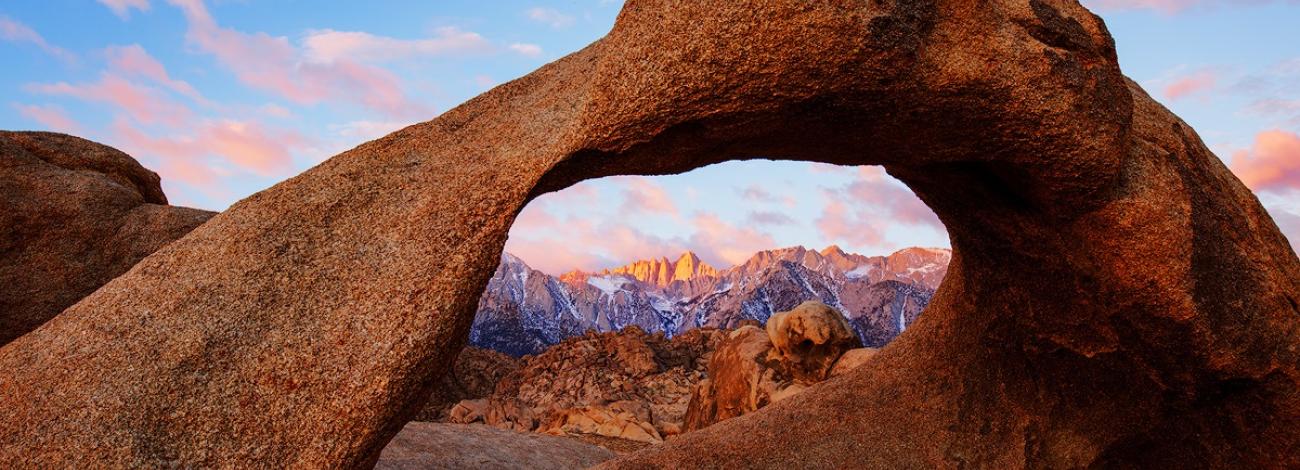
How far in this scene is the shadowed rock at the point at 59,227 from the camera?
612cm

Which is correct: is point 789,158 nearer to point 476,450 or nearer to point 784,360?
point 476,450

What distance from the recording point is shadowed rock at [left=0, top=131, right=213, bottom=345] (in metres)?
6.12

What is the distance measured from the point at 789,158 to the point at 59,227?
594cm

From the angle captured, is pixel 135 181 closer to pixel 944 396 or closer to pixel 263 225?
pixel 263 225

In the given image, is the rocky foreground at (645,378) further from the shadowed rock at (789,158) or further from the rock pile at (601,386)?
the shadowed rock at (789,158)

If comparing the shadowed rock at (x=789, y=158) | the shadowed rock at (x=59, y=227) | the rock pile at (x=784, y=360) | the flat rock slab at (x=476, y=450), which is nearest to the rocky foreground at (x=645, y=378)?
the rock pile at (x=784, y=360)

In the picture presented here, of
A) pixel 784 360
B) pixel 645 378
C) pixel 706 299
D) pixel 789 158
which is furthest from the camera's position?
pixel 706 299

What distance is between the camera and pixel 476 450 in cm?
805

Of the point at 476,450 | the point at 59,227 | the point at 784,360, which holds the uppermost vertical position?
the point at 59,227

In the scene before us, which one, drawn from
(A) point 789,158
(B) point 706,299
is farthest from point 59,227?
(B) point 706,299

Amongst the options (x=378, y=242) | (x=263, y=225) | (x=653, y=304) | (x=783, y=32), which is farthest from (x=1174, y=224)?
(x=653, y=304)

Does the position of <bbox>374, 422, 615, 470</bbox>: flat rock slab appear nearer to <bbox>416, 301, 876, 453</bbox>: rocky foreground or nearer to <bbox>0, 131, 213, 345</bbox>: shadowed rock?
<bbox>416, 301, 876, 453</bbox>: rocky foreground

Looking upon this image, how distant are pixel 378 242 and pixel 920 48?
3.10 meters

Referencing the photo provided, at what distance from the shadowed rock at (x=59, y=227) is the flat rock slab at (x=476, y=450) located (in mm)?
2796
